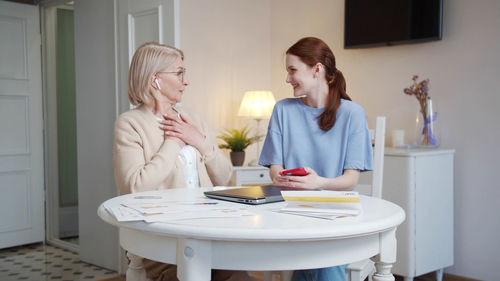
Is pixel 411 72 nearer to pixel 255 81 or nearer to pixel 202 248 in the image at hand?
pixel 255 81

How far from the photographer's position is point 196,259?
1.14 metres

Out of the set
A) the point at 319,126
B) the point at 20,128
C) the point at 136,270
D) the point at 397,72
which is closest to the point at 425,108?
the point at 397,72

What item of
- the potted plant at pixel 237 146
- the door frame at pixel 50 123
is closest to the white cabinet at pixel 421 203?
the potted plant at pixel 237 146

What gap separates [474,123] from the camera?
9.96 feet

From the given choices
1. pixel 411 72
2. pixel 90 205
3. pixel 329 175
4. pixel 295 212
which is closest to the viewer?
pixel 295 212

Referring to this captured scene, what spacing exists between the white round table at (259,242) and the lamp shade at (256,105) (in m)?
2.43

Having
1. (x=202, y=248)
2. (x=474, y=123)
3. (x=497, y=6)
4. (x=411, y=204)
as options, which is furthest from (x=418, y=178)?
(x=202, y=248)

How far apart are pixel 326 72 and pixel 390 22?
157cm

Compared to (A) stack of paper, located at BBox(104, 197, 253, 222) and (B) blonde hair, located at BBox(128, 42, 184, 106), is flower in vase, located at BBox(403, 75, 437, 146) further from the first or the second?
(A) stack of paper, located at BBox(104, 197, 253, 222)

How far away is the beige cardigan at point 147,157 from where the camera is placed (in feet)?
6.16

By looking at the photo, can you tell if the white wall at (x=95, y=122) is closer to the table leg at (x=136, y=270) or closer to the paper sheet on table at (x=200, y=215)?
the table leg at (x=136, y=270)

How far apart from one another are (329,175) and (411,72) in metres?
1.67

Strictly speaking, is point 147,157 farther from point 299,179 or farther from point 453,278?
point 453,278

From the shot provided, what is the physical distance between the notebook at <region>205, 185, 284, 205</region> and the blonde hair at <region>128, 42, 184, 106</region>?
26.4 inches
